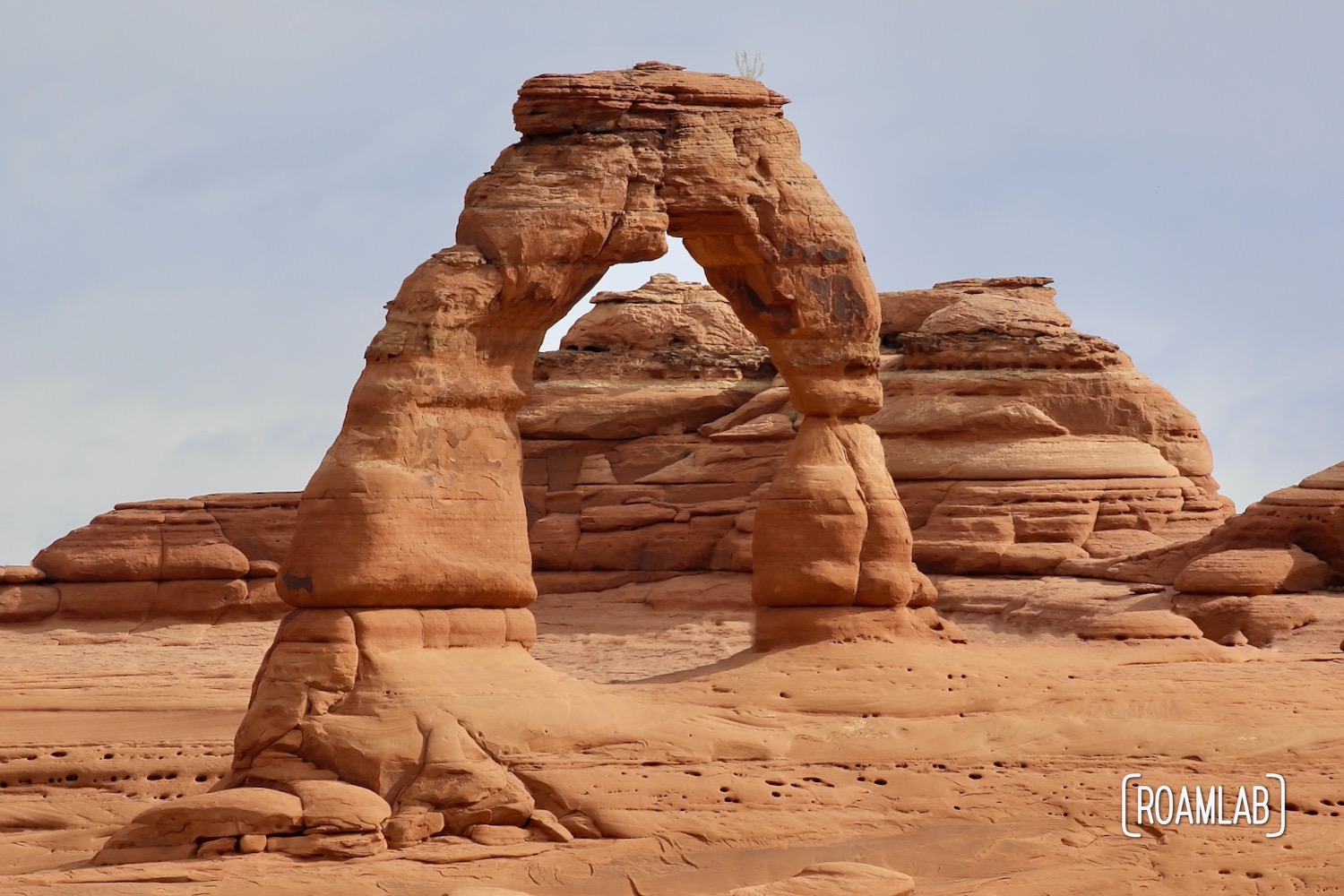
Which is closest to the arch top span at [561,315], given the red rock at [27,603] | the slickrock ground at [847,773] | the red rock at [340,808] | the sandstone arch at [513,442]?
the sandstone arch at [513,442]

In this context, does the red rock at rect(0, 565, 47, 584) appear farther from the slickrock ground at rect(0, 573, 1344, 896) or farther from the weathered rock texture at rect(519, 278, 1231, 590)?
the slickrock ground at rect(0, 573, 1344, 896)

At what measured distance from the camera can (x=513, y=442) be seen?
59.6 ft

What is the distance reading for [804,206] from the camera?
64.0 ft

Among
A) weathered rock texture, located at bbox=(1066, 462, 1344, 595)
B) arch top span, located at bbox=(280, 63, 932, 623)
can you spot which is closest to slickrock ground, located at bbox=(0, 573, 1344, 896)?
arch top span, located at bbox=(280, 63, 932, 623)

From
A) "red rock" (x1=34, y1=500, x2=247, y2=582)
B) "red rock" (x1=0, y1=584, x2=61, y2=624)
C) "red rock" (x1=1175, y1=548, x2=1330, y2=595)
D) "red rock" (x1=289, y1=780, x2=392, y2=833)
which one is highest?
"red rock" (x1=34, y1=500, x2=247, y2=582)

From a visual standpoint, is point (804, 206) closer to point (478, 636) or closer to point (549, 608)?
point (478, 636)

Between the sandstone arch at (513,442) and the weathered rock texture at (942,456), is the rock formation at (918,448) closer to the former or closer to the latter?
the weathered rock texture at (942,456)

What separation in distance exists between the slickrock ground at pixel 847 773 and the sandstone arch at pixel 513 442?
1.61 feet

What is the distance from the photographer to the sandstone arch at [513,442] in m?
16.7

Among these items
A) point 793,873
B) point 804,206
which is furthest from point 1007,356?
point 793,873

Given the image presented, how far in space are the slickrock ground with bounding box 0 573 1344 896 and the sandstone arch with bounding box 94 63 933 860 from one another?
0.49m

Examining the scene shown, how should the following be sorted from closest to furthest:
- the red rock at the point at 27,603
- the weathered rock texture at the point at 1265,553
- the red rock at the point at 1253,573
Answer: the red rock at the point at 1253,573, the weathered rock texture at the point at 1265,553, the red rock at the point at 27,603

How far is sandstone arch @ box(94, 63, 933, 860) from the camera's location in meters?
16.7

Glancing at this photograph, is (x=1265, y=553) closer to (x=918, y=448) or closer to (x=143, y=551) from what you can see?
(x=918, y=448)
